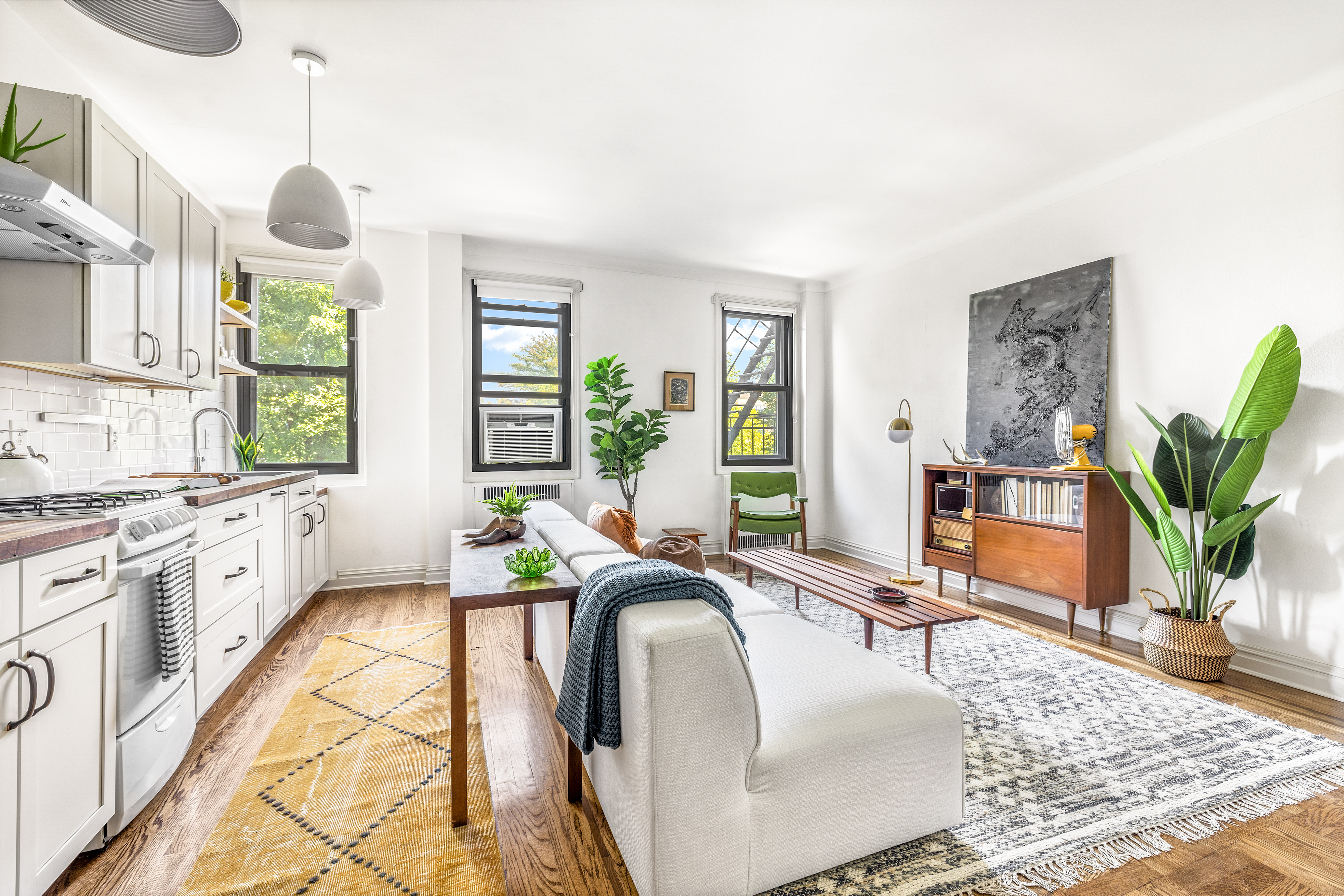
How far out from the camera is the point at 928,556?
14.1ft

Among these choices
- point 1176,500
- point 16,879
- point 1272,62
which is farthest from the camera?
point 1176,500

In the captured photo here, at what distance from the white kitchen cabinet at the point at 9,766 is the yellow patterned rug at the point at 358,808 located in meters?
0.36

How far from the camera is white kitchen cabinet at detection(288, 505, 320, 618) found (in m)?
3.51

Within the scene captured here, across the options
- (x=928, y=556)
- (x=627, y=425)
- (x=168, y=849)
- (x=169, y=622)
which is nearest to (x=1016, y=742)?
(x=928, y=556)

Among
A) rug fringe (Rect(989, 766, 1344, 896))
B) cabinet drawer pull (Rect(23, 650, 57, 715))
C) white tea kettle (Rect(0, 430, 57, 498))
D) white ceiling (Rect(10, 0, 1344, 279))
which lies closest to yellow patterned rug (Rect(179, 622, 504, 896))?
cabinet drawer pull (Rect(23, 650, 57, 715))

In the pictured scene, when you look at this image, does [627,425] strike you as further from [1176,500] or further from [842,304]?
[1176,500]

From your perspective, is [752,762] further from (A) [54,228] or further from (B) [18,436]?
(B) [18,436]

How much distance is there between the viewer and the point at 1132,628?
3.36 m

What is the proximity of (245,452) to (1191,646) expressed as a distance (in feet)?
17.5

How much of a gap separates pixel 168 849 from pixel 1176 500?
4129 millimetres

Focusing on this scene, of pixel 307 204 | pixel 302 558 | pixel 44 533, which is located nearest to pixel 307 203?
pixel 307 204

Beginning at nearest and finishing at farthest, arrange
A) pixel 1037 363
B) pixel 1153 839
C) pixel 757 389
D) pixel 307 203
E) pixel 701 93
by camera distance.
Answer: pixel 1153 839
pixel 307 203
pixel 701 93
pixel 1037 363
pixel 757 389

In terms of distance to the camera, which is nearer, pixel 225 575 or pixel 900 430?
pixel 225 575

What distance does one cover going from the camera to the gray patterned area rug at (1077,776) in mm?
1517
